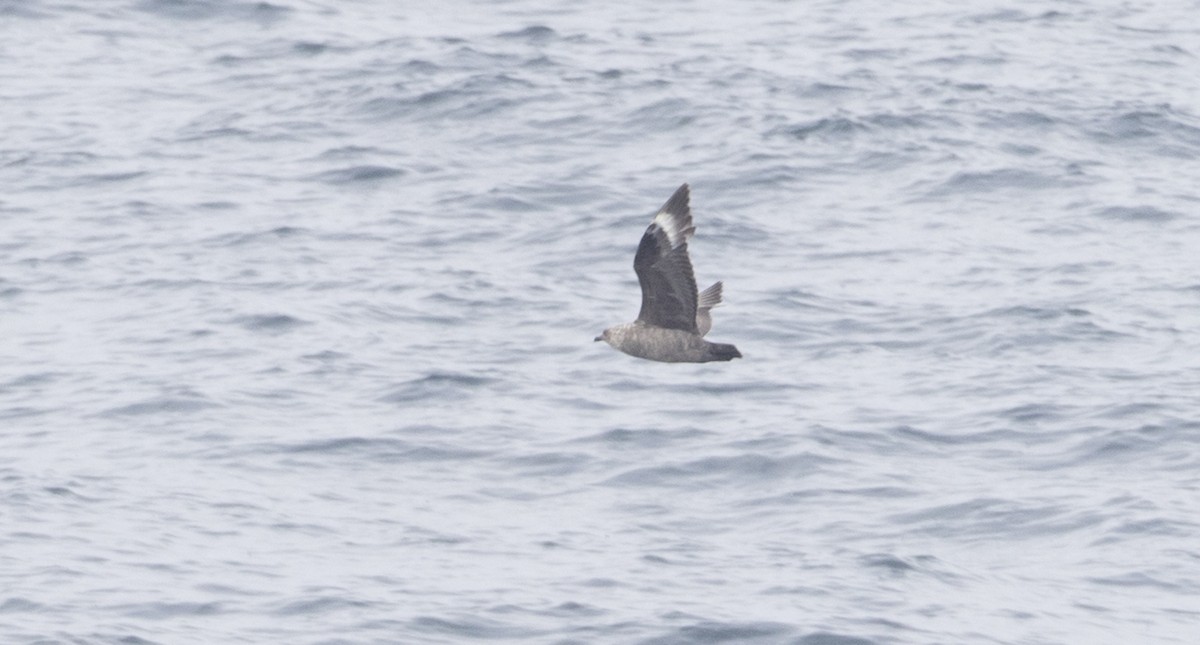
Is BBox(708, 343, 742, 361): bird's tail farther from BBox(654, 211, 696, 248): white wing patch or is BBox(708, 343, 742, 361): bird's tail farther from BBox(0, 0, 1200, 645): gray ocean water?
BBox(0, 0, 1200, 645): gray ocean water

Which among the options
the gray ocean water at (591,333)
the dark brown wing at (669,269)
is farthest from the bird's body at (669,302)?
the gray ocean water at (591,333)

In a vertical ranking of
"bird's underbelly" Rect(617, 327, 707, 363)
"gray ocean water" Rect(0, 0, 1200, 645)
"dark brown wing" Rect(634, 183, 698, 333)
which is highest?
"dark brown wing" Rect(634, 183, 698, 333)

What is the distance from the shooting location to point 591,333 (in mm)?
16312

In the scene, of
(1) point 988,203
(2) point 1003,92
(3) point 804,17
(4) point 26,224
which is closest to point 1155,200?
(1) point 988,203

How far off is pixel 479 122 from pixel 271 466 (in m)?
7.67

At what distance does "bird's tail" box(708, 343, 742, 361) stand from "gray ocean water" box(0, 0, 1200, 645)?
151cm

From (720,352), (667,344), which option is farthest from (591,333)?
(720,352)

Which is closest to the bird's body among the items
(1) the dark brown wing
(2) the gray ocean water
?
(1) the dark brown wing

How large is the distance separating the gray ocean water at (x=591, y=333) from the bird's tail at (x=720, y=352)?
4.95 ft

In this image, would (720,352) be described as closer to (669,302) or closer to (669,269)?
(669,302)

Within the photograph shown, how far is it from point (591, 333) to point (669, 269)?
14.8 feet

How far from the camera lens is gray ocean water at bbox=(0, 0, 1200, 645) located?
1289cm

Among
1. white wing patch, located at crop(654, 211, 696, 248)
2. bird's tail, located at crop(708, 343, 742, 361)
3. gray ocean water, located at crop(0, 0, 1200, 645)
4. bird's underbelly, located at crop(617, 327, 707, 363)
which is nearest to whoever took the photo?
white wing patch, located at crop(654, 211, 696, 248)

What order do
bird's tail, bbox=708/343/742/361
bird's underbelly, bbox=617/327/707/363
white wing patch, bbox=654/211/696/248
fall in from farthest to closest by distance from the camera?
bird's underbelly, bbox=617/327/707/363 < bird's tail, bbox=708/343/742/361 < white wing patch, bbox=654/211/696/248
